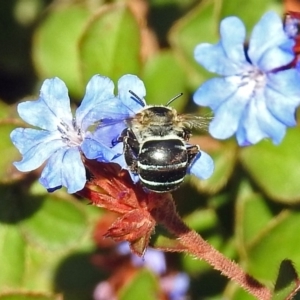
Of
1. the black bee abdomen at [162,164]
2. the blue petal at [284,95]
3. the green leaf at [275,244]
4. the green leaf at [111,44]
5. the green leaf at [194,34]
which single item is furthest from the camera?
the green leaf at [194,34]

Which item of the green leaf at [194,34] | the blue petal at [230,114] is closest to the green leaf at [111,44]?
the green leaf at [194,34]

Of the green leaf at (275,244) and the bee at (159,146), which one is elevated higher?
the bee at (159,146)

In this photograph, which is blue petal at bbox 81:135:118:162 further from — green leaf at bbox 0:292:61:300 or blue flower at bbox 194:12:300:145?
green leaf at bbox 0:292:61:300

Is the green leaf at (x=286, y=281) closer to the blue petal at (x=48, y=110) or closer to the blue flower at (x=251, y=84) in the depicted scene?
the blue flower at (x=251, y=84)

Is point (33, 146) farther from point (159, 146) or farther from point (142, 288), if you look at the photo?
point (142, 288)

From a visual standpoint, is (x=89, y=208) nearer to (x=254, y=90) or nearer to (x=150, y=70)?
(x=150, y=70)

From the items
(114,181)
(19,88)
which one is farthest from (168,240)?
(19,88)
